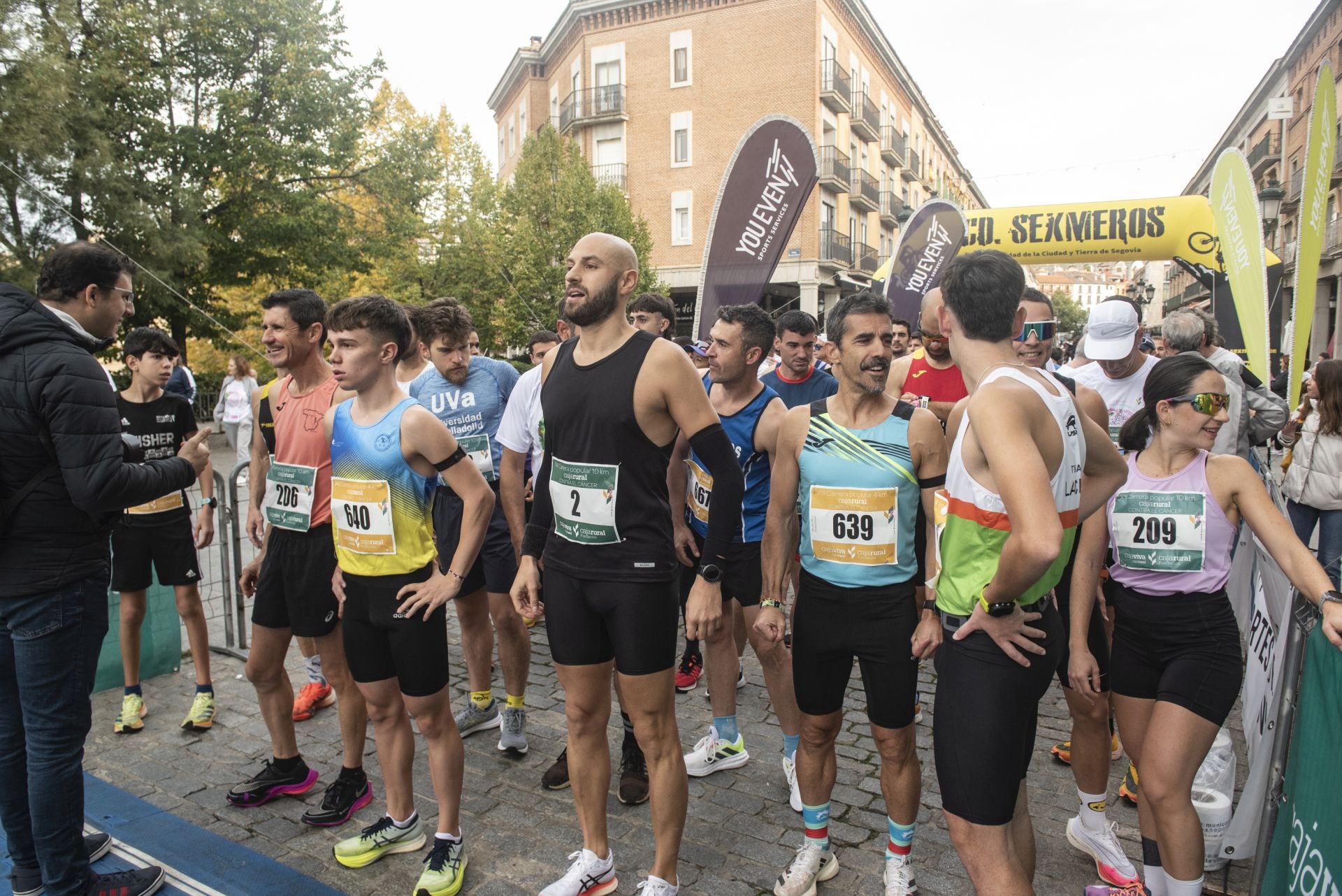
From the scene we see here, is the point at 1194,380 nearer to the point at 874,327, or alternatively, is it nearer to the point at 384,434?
the point at 874,327

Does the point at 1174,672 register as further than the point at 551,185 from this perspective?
No

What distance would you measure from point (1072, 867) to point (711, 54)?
114ft

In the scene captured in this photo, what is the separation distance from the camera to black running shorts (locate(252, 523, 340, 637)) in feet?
12.1

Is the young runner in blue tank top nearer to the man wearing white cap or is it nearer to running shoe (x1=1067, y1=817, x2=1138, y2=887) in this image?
running shoe (x1=1067, y1=817, x2=1138, y2=887)

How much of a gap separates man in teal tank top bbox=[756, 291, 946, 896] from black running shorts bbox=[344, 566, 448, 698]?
1.34m

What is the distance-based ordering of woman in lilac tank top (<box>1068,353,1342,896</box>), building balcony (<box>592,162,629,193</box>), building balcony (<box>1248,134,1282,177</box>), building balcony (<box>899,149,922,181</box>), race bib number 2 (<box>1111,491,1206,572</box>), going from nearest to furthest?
woman in lilac tank top (<box>1068,353,1342,896</box>)
race bib number 2 (<box>1111,491,1206,572</box>)
building balcony (<box>592,162,629,193</box>)
building balcony (<box>1248,134,1282,177</box>)
building balcony (<box>899,149,922,181</box>)

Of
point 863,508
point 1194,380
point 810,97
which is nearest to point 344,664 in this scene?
point 863,508

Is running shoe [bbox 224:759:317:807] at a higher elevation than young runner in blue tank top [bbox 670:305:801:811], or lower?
lower

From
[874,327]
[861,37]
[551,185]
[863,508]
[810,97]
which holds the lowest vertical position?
[863,508]

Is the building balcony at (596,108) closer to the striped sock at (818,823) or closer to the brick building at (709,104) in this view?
the brick building at (709,104)

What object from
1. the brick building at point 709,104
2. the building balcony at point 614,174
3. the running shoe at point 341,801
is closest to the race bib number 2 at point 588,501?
the running shoe at point 341,801

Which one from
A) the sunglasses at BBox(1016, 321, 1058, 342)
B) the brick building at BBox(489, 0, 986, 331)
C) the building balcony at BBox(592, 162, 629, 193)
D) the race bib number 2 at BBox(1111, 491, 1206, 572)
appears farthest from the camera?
the building balcony at BBox(592, 162, 629, 193)

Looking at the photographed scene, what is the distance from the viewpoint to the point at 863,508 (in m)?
3.02

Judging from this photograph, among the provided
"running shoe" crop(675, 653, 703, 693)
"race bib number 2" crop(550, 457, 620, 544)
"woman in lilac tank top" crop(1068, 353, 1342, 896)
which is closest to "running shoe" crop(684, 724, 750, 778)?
"running shoe" crop(675, 653, 703, 693)
